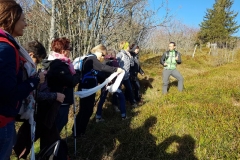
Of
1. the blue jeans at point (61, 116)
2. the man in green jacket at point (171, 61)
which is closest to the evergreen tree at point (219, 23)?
the man in green jacket at point (171, 61)

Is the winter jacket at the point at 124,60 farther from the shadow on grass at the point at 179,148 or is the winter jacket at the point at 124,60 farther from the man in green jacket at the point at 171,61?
the shadow on grass at the point at 179,148

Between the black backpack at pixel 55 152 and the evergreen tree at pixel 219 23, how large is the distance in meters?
43.0

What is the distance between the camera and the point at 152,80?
436 inches

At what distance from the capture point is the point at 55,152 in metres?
2.80

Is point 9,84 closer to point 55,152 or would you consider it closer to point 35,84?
point 35,84

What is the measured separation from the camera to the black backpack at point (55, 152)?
2812 mm

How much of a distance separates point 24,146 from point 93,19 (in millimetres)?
4945

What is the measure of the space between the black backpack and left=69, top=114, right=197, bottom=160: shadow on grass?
110 cm

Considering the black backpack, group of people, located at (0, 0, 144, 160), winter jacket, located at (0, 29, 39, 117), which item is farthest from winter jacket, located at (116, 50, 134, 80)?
winter jacket, located at (0, 29, 39, 117)

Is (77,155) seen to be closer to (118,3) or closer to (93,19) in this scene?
(93,19)

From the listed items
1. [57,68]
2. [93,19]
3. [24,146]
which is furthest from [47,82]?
[93,19]

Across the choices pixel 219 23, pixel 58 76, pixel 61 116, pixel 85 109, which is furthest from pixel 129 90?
pixel 219 23

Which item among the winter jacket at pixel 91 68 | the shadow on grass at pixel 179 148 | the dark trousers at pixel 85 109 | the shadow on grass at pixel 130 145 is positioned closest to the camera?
the shadow on grass at pixel 179 148

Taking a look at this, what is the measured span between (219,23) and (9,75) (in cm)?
4620
